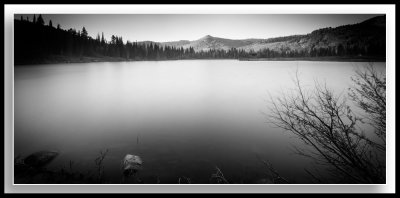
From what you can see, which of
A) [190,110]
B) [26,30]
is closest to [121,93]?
[190,110]

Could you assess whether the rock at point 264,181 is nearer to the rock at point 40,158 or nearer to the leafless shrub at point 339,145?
the leafless shrub at point 339,145

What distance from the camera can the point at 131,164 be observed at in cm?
413

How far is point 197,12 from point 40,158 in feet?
13.4

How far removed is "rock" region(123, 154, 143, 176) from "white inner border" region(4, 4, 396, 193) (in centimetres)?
56

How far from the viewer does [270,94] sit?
333 inches

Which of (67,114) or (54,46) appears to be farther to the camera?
(54,46)

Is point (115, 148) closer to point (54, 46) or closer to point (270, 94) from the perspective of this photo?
point (54, 46)

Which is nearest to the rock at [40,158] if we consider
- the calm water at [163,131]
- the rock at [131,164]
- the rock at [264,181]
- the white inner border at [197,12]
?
the calm water at [163,131]

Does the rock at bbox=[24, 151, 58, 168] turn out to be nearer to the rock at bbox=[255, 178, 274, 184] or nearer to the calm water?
the calm water

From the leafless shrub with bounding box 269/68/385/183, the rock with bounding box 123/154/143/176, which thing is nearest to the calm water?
the rock with bounding box 123/154/143/176

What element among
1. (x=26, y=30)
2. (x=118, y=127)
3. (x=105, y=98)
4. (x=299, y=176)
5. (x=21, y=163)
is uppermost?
(x=26, y=30)

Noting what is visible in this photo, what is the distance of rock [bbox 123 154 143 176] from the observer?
13.0ft

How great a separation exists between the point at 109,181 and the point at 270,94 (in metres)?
6.68

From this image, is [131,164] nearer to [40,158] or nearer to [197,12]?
[40,158]
